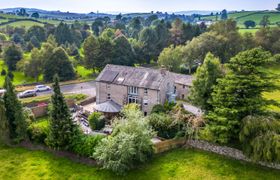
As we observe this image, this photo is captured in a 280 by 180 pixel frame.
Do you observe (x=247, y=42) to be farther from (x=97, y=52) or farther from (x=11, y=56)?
(x=11, y=56)

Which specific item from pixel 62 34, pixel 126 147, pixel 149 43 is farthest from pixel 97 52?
pixel 126 147

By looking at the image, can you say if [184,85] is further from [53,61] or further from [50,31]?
[50,31]

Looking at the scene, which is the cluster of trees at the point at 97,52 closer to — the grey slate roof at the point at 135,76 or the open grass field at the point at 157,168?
the grey slate roof at the point at 135,76

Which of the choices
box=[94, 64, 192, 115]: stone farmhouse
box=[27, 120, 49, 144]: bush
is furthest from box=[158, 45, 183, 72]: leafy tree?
box=[27, 120, 49, 144]: bush

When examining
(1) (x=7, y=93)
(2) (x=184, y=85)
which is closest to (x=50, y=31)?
(2) (x=184, y=85)

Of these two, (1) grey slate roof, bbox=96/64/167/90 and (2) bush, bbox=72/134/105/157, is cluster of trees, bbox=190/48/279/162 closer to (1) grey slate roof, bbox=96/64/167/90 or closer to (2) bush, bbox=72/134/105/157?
(2) bush, bbox=72/134/105/157
